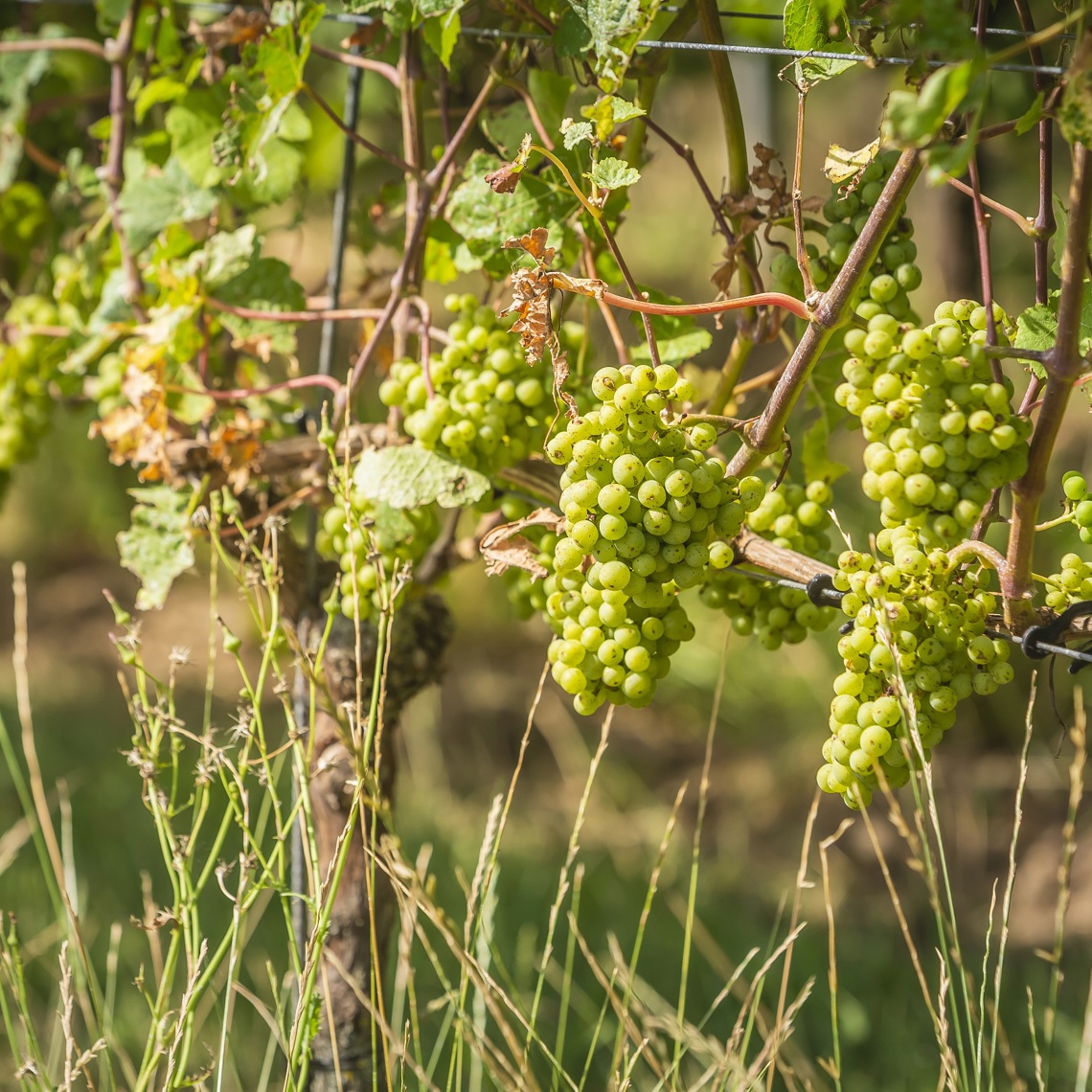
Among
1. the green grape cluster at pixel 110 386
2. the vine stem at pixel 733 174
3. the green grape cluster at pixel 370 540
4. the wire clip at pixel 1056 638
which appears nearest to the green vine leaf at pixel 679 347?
the vine stem at pixel 733 174

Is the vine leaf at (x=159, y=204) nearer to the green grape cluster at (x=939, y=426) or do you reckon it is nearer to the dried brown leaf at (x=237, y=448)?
the dried brown leaf at (x=237, y=448)

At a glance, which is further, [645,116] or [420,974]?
[420,974]

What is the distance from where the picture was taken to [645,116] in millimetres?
864

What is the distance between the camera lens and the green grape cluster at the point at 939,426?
0.69m

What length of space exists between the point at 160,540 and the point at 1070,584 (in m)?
0.87

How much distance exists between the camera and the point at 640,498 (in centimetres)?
69

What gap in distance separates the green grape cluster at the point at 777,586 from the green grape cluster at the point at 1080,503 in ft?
0.63

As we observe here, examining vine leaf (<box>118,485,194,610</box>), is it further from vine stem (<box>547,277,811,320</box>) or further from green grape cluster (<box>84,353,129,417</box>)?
vine stem (<box>547,277,811,320</box>)

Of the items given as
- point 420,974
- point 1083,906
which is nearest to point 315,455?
point 420,974

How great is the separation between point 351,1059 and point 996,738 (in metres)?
2.28

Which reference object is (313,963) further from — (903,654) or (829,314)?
(829,314)

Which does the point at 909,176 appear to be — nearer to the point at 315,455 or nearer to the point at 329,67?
the point at 315,455

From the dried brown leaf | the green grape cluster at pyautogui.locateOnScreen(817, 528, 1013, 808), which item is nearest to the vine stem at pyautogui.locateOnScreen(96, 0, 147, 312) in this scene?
the dried brown leaf

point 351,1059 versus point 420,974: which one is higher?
point 351,1059
